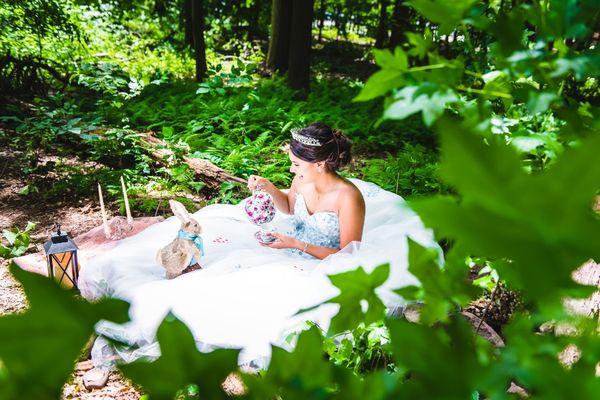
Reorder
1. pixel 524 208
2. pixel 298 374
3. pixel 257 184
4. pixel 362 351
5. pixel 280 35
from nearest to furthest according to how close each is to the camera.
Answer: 1. pixel 524 208
2. pixel 298 374
3. pixel 362 351
4. pixel 257 184
5. pixel 280 35

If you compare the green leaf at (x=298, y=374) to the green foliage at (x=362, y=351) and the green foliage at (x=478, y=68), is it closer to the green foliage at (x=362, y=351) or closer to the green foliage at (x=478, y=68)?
the green foliage at (x=478, y=68)

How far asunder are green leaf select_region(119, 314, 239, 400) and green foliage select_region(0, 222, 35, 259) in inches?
171

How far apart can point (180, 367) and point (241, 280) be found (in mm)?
2830

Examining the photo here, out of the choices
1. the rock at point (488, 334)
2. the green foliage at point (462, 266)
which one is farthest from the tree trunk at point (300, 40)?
the green foliage at point (462, 266)

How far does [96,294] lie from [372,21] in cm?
1747

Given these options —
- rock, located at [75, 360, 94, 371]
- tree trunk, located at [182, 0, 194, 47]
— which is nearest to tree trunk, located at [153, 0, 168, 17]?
tree trunk, located at [182, 0, 194, 47]

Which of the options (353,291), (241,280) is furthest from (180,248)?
(353,291)

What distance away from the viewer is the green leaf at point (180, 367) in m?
0.41

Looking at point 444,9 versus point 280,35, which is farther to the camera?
point 280,35

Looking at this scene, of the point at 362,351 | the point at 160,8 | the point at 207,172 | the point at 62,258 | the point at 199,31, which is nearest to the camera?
the point at 362,351

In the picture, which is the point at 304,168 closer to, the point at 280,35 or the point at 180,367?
the point at 180,367

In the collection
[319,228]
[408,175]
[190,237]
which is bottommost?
[408,175]

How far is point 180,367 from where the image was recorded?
421 millimetres

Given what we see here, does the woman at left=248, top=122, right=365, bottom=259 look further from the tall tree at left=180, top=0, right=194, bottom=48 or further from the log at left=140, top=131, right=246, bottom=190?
the tall tree at left=180, top=0, right=194, bottom=48
